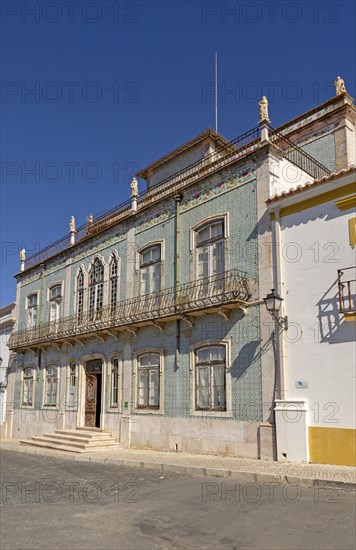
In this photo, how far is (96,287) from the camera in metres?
18.8

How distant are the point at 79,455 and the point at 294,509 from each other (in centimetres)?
854

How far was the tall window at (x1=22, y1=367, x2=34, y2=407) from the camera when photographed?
22.3 m

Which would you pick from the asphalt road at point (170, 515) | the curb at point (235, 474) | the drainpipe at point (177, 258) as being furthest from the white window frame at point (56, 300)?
the asphalt road at point (170, 515)

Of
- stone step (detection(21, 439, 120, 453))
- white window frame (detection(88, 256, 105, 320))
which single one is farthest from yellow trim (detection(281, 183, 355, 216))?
stone step (detection(21, 439, 120, 453))

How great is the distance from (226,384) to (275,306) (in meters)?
2.66

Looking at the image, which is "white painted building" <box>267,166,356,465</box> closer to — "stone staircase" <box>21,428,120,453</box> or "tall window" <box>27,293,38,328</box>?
"stone staircase" <box>21,428,120,453</box>

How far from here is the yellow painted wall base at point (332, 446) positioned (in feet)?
32.4

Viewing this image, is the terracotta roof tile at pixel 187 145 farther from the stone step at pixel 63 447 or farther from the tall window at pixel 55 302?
the stone step at pixel 63 447

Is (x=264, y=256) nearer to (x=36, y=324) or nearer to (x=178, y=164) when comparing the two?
(x=178, y=164)

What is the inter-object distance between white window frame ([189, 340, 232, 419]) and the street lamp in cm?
180

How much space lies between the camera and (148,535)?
5.89 meters

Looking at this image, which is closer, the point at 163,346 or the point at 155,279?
the point at 163,346

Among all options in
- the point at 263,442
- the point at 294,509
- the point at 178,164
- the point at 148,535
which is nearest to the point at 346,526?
the point at 294,509

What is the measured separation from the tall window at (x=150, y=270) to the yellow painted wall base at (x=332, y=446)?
6.79 meters
